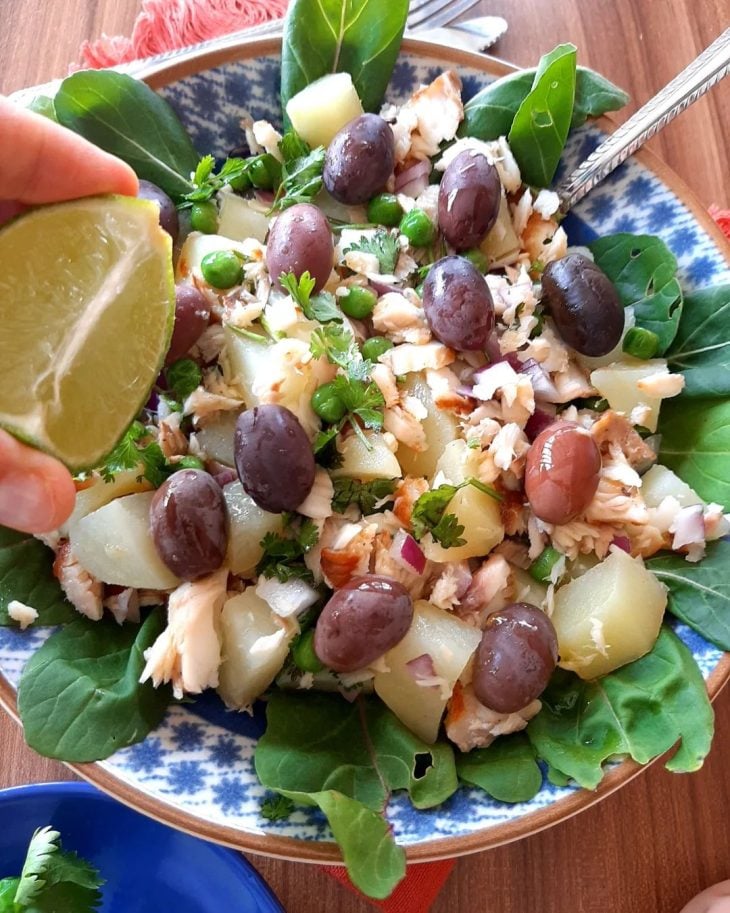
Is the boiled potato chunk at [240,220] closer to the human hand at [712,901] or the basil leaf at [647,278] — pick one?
the basil leaf at [647,278]

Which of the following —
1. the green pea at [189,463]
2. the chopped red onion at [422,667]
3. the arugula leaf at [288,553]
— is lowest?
the chopped red onion at [422,667]

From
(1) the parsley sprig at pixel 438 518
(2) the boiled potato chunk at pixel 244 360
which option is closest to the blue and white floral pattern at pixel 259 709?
(1) the parsley sprig at pixel 438 518

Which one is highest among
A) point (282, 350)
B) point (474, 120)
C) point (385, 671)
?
point (474, 120)

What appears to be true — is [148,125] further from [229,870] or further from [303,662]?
[229,870]

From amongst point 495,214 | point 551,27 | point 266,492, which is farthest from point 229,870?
Answer: point 551,27

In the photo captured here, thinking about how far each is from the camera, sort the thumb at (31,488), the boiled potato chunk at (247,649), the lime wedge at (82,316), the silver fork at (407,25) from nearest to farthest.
Answer: the thumb at (31,488)
the lime wedge at (82,316)
the boiled potato chunk at (247,649)
the silver fork at (407,25)
